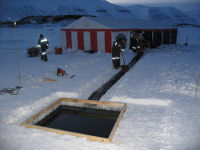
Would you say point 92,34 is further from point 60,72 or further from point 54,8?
point 54,8

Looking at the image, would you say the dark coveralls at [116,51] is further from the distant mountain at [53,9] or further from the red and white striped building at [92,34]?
the distant mountain at [53,9]

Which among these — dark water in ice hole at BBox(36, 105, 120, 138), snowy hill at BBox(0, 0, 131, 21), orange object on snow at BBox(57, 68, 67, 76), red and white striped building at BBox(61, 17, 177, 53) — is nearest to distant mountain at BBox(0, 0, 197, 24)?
snowy hill at BBox(0, 0, 131, 21)

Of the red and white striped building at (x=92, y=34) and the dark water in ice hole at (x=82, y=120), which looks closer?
the dark water in ice hole at (x=82, y=120)

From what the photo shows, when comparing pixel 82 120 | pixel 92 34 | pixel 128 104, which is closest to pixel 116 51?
pixel 128 104

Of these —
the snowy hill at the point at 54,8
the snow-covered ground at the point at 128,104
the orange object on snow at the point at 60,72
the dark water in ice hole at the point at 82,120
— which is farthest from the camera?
the snowy hill at the point at 54,8

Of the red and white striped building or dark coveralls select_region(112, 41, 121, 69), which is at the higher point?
the red and white striped building

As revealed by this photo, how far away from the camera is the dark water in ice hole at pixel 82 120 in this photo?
16.6ft

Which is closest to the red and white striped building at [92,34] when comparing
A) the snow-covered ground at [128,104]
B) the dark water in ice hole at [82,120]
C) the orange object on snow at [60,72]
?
the snow-covered ground at [128,104]

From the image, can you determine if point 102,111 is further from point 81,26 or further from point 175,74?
point 81,26

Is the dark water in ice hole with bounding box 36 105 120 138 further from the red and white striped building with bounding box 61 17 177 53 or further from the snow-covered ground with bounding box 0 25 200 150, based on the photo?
the red and white striped building with bounding box 61 17 177 53

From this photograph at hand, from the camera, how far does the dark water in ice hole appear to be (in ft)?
16.6

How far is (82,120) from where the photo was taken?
559 cm

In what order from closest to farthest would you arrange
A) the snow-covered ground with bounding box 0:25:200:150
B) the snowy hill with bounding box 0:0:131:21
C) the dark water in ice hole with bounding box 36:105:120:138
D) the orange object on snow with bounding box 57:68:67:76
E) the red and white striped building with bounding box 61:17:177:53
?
the snow-covered ground with bounding box 0:25:200:150
the dark water in ice hole with bounding box 36:105:120:138
the orange object on snow with bounding box 57:68:67:76
the red and white striped building with bounding box 61:17:177:53
the snowy hill with bounding box 0:0:131:21

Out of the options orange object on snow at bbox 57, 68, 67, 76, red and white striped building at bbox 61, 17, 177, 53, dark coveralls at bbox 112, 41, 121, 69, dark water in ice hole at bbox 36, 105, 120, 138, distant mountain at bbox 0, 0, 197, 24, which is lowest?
dark water in ice hole at bbox 36, 105, 120, 138
